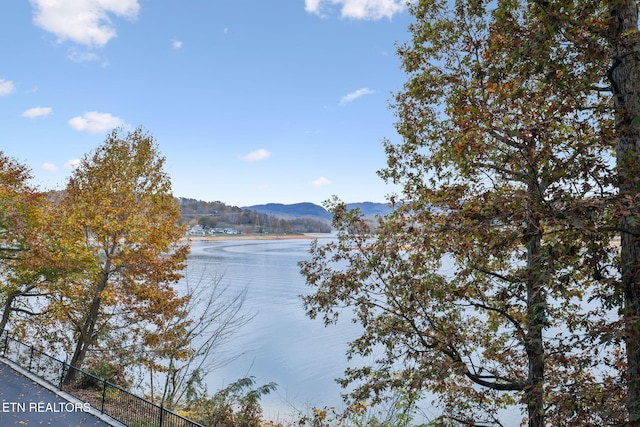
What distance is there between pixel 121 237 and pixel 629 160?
1569 cm

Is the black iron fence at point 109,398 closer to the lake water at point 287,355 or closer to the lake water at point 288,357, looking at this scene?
the lake water at point 287,355

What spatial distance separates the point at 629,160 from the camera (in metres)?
4.22

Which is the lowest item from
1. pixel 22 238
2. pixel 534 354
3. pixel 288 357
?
pixel 288 357

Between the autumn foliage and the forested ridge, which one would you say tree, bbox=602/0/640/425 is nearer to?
the autumn foliage

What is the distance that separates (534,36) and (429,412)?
52.0 ft

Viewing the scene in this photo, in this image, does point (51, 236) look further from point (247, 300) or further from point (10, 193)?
point (247, 300)

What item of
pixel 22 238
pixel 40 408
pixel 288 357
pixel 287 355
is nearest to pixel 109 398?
pixel 40 408

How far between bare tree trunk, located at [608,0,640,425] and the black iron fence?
8195 mm

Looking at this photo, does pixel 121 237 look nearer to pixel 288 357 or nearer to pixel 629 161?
pixel 288 357

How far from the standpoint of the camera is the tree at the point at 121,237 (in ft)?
50.4

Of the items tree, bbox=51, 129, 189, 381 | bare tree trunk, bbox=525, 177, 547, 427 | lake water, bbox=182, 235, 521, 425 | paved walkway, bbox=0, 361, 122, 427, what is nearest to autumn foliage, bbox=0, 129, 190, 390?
tree, bbox=51, 129, 189, 381

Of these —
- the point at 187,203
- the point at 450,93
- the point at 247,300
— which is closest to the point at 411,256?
the point at 450,93

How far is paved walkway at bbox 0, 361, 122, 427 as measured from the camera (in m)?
10.6

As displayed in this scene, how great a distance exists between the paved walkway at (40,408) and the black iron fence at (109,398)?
433 millimetres
